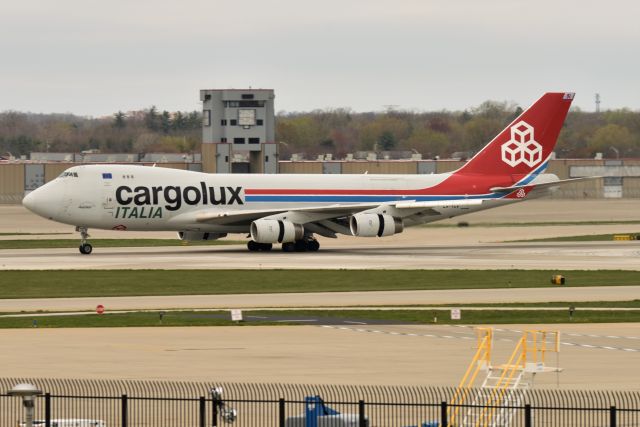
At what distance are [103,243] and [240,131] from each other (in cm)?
6326

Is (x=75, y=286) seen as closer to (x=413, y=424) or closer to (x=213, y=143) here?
(x=413, y=424)

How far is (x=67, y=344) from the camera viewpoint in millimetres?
41531

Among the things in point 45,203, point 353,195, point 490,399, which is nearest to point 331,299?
point 490,399

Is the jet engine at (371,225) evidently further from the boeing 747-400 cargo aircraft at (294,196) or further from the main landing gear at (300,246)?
the main landing gear at (300,246)

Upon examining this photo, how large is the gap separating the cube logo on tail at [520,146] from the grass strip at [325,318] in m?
40.1

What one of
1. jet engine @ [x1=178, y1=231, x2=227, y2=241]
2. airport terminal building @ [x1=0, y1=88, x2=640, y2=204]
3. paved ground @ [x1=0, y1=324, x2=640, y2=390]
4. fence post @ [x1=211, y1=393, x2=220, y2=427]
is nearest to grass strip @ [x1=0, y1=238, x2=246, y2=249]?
jet engine @ [x1=178, y1=231, x2=227, y2=241]

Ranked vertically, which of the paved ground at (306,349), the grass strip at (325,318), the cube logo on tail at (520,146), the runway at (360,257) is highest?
the cube logo on tail at (520,146)

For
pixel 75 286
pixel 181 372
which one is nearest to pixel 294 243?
pixel 75 286

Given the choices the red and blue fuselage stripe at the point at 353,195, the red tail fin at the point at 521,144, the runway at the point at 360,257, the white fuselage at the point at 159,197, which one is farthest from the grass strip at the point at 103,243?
the red tail fin at the point at 521,144

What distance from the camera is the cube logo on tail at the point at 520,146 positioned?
90.3 metres

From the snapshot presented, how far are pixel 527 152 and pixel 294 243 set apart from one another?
17767 mm

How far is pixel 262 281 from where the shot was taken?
211ft

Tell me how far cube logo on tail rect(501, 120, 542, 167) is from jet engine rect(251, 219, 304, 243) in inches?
675

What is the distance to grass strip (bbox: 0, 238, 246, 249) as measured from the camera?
89.9 meters
